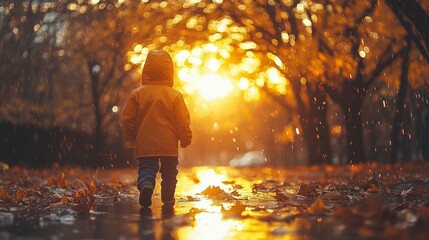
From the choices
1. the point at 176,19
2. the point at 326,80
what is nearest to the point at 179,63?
the point at 176,19

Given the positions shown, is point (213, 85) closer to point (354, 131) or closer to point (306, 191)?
point (354, 131)

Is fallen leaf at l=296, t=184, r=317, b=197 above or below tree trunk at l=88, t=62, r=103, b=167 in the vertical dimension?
below

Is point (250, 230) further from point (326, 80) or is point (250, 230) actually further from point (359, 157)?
point (359, 157)

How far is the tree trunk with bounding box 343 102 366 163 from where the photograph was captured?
28.7 m

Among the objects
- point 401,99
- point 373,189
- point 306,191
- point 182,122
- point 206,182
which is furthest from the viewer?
point 401,99

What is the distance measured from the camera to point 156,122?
8.66m

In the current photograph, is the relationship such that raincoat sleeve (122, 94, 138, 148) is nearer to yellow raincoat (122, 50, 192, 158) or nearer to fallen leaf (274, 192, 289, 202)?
yellow raincoat (122, 50, 192, 158)

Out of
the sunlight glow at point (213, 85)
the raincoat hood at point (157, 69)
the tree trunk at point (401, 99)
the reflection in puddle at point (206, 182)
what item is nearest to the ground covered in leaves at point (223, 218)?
the raincoat hood at point (157, 69)

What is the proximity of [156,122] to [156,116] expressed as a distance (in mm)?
73

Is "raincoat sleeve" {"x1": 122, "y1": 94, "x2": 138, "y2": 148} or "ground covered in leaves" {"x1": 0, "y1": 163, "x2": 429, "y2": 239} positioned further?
"raincoat sleeve" {"x1": 122, "y1": 94, "x2": 138, "y2": 148}

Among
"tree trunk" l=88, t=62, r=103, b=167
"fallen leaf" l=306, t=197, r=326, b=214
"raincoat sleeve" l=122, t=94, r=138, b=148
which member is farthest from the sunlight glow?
"fallen leaf" l=306, t=197, r=326, b=214

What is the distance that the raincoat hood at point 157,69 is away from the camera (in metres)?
8.83

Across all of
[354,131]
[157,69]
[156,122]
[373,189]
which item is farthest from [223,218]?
[354,131]

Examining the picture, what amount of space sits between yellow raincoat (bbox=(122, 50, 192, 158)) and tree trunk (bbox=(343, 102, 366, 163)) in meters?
20.4
